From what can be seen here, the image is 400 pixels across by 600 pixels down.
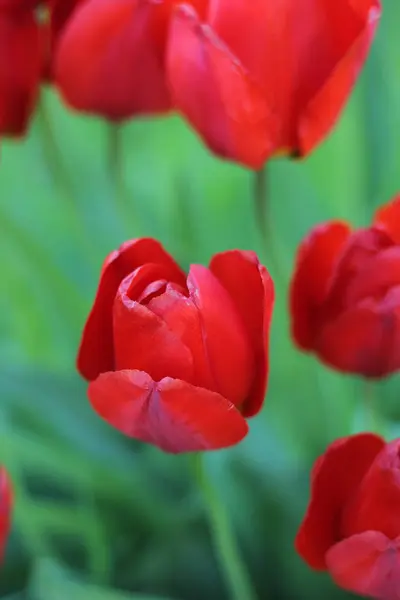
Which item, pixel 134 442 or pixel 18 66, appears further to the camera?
pixel 134 442

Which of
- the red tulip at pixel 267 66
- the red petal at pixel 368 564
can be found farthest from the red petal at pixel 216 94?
the red petal at pixel 368 564

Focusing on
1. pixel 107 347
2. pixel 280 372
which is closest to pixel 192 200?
pixel 280 372

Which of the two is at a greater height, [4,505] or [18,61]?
[18,61]

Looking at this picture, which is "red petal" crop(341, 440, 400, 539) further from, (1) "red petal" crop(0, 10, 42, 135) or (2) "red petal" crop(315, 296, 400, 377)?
(1) "red petal" crop(0, 10, 42, 135)

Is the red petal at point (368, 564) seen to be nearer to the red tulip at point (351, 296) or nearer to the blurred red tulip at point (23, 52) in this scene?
the red tulip at point (351, 296)

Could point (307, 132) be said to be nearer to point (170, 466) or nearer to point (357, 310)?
point (357, 310)

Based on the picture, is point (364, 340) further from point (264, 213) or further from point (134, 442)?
point (134, 442)

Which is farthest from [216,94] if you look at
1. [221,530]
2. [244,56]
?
[221,530]
